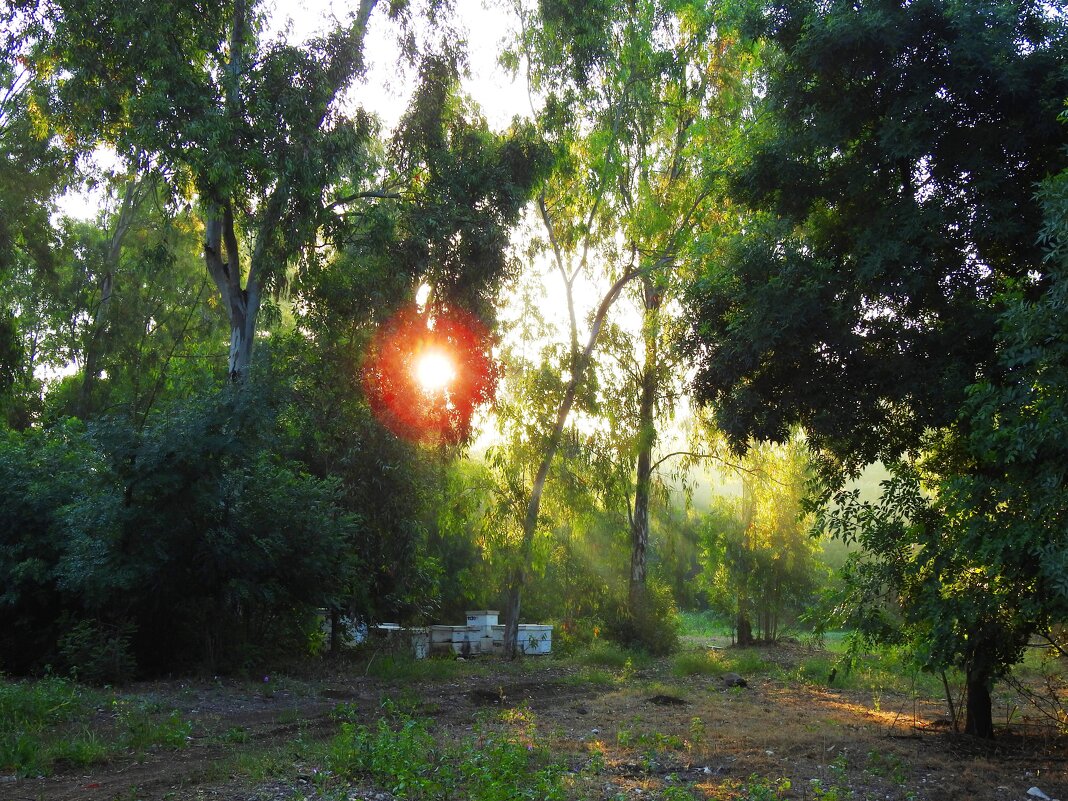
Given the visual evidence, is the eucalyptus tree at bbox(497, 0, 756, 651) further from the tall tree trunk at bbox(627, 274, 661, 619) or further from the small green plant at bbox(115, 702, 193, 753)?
the small green plant at bbox(115, 702, 193, 753)

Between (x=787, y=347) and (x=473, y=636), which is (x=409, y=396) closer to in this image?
(x=473, y=636)

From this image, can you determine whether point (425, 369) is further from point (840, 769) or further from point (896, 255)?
point (840, 769)

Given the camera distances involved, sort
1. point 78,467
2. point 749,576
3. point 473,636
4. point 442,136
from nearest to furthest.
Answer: point 78,467, point 442,136, point 473,636, point 749,576

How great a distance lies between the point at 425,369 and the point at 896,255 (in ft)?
33.3

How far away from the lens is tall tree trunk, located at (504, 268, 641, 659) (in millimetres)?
20234

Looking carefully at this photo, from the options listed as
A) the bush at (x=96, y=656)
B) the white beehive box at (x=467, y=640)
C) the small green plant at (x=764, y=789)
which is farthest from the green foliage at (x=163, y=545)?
the small green plant at (x=764, y=789)

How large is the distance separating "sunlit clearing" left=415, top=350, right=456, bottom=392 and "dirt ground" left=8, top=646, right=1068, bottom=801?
5.42m

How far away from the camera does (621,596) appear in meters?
23.0

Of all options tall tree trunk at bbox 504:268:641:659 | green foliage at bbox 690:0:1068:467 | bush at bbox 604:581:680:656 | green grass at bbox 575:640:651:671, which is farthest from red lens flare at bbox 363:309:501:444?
bush at bbox 604:581:680:656

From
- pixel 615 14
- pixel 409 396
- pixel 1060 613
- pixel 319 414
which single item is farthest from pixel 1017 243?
pixel 615 14

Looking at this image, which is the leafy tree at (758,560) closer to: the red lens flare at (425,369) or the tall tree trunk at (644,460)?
the tall tree trunk at (644,460)

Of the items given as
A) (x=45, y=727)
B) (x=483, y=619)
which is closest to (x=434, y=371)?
(x=483, y=619)

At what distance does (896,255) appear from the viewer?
827 cm

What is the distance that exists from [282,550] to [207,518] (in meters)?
1.17
